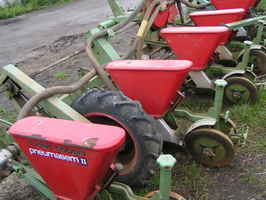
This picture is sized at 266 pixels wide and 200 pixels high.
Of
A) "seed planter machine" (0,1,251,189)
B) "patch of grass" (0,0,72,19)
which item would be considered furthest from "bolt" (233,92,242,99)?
"patch of grass" (0,0,72,19)

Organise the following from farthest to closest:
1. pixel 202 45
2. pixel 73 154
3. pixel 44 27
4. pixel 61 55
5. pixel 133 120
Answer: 1. pixel 44 27
2. pixel 61 55
3. pixel 202 45
4. pixel 133 120
5. pixel 73 154

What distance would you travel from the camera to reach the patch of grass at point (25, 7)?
10.5 meters

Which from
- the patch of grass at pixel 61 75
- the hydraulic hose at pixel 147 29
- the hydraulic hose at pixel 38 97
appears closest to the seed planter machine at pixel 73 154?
the hydraulic hose at pixel 38 97

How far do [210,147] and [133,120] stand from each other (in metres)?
0.79

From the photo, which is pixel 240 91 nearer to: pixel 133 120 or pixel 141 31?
pixel 141 31

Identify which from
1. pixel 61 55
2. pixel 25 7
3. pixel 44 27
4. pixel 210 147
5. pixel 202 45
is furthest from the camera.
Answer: pixel 25 7

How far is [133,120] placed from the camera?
179 cm

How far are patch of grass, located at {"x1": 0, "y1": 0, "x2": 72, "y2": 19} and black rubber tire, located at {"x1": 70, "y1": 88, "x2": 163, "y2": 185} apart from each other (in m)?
10.0

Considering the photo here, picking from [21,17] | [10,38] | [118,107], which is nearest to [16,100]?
[118,107]

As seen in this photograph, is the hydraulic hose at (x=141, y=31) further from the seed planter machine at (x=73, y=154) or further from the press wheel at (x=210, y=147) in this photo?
the seed planter machine at (x=73, y=154)

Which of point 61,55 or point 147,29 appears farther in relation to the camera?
point 61,55

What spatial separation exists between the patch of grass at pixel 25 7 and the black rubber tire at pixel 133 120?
394 inches

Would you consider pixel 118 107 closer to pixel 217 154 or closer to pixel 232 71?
pixel 217 154

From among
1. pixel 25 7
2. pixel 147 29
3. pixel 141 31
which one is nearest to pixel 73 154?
pixel 141 31
